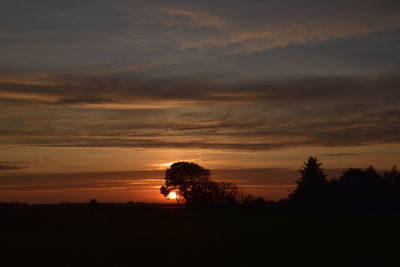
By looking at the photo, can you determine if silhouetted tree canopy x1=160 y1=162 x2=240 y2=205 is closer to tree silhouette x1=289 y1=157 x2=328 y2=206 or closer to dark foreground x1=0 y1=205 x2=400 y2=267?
tree silhouette x1=289 y1=157 x2=328 y2=206

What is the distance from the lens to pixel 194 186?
338 ft

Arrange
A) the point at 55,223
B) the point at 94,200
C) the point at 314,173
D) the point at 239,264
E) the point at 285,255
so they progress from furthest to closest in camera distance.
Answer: the point at 94,200 < the point at 314,173 < the point at 55,223 < the point at 285,255 < the point at 239,264

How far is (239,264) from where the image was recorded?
24719 millimetres

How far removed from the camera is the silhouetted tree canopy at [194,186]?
9954cm

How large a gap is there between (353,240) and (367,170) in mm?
54452

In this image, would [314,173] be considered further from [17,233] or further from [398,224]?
[17,233]

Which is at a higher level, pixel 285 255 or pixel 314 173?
pixel 314 173

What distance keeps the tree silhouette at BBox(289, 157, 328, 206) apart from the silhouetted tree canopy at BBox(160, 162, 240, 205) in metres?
15.7

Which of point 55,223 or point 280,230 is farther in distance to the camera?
point 55,223

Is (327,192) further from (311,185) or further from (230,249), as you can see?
(230,249)

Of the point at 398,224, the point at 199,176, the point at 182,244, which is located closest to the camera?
the point at 182,244

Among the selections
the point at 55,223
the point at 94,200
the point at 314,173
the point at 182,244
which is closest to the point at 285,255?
the point at 182,244

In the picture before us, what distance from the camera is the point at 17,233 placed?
4628 centimetres

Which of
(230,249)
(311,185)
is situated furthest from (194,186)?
(230,249)
